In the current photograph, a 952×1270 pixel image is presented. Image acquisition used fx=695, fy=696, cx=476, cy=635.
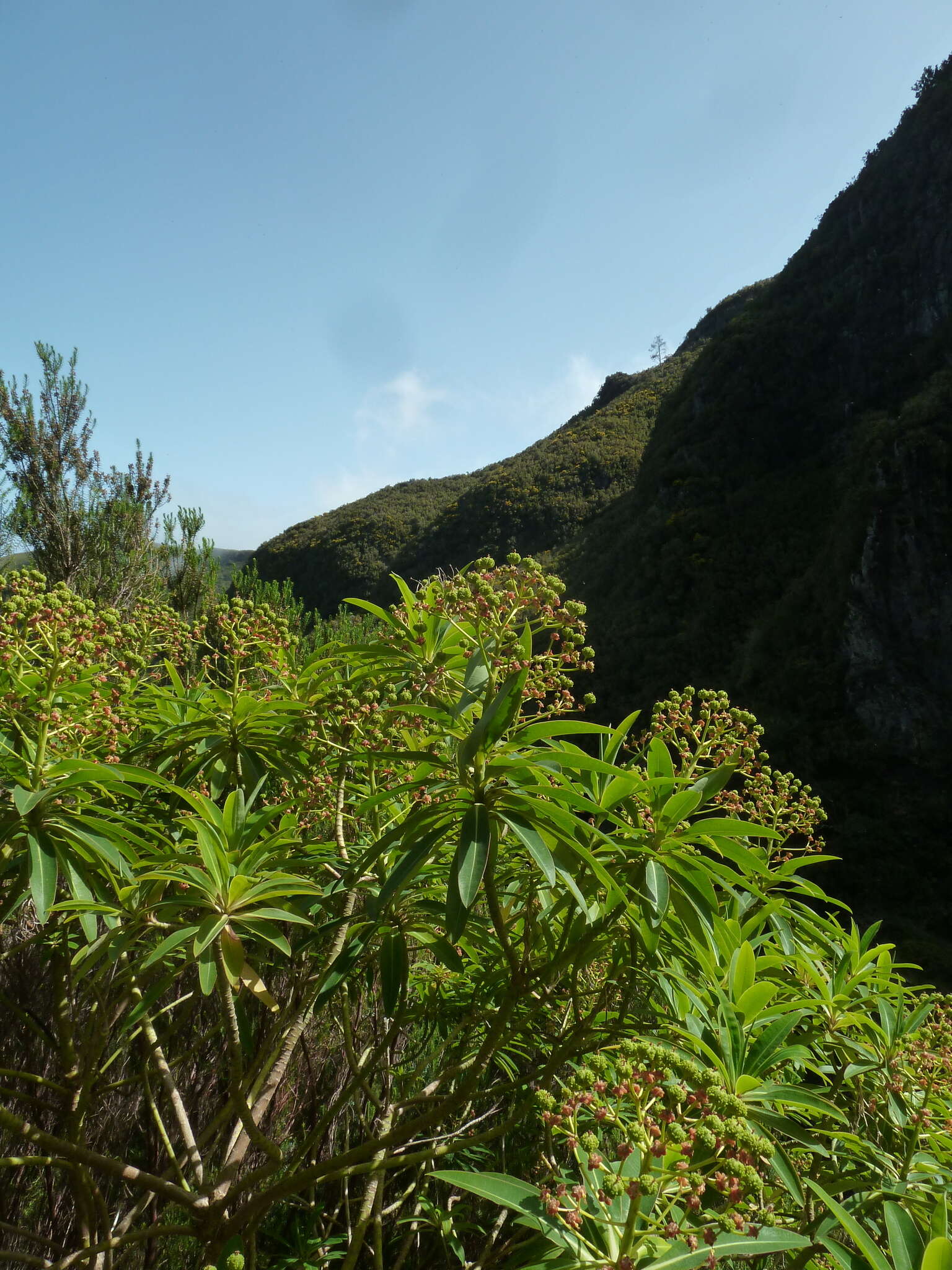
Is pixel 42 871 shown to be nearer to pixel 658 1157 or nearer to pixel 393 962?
pixel 393 962

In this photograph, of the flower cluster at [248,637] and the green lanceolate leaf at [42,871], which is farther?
the flower cluster at [248,637]

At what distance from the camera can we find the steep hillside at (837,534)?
17.6 m

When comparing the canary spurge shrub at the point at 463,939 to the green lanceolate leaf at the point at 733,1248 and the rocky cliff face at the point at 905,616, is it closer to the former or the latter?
the green lanceolate leaf at the point at 733,1248

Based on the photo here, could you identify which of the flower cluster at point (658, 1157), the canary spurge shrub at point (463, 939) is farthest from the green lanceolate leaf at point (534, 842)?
the flower cluster at point (658, 1157)

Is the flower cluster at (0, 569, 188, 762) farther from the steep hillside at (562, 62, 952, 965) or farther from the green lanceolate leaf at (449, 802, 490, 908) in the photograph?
the steep hillside at (562, 62, 952, 965)

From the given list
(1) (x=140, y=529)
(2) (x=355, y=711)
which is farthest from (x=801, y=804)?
(1) (x=140, y=529)

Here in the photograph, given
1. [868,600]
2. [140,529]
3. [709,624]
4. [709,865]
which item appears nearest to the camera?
[709,865]

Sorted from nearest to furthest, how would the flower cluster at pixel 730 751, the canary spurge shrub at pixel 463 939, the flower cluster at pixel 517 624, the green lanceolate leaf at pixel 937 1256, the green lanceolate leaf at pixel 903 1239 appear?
the green lanceolate leaf at pixel 937 1256 < the green lanceolate leaf at pixel 903 1239 < the canary spurge shrub at pixel 463 939 < the flower cluster at pixel 517 624 < the flower cluster at pixel 730 751

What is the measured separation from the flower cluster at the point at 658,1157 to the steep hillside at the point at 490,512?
35.2 metres

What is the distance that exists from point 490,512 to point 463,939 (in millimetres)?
41532

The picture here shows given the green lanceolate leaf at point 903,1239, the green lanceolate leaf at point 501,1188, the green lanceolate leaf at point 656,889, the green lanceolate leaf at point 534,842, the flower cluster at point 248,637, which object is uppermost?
the flower cluster at point 248,637

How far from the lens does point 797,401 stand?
94.0 ft

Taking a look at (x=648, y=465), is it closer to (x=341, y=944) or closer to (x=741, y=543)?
(x=741, y=543)

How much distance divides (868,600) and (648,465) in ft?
47.1
